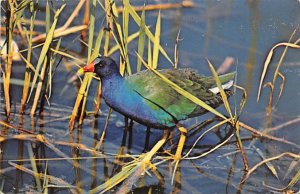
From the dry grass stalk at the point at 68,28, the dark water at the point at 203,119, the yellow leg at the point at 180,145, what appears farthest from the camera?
the dry grass stalk at the point at 68,28

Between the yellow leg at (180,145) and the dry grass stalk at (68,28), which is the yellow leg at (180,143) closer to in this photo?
the yellow leg at (180,145)

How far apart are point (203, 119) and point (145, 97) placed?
2.11ft

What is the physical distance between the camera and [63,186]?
9.69 ft

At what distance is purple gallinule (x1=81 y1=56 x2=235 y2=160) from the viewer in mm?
3230

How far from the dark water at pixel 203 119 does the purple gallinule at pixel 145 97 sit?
0.23m

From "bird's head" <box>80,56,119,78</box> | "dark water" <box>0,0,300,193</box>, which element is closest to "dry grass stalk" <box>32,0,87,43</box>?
"dark water" <box>0,0,300,193</box>

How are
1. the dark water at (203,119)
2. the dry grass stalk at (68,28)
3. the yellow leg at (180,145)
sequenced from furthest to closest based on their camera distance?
the dry grass stalk at (68,28) < the yellow leg at (180,145) < the dark water at (203,119)

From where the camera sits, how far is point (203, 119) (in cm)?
379

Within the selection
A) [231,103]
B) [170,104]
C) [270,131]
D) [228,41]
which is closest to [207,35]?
[228,41]

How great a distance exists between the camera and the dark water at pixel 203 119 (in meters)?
3.18

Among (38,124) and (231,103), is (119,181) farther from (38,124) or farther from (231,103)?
(231,103)

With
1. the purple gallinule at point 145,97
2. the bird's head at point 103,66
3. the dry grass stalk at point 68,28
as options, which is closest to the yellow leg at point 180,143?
the purple gallinule at point 145,97

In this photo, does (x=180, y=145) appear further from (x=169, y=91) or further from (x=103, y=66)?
(x=103, y=66)

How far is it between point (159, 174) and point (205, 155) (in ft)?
1.04
